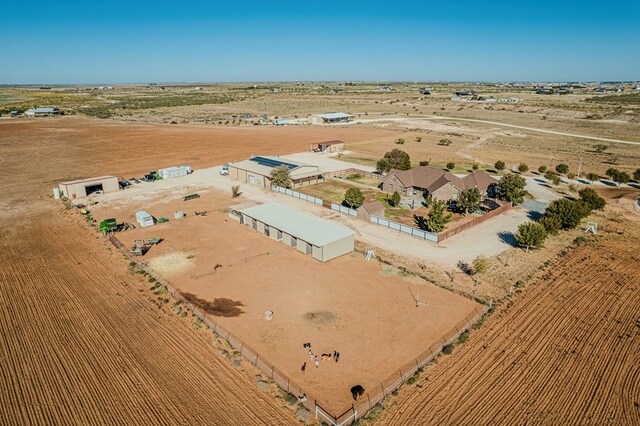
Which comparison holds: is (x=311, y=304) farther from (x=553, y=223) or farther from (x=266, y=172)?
(x=266, y=172)

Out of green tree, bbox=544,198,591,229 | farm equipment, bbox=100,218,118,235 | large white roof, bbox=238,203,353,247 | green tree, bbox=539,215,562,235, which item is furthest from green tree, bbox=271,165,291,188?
green tree, bbox=544,198,591,229

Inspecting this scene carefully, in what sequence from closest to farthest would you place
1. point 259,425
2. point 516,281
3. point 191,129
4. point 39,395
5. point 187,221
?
point 259,425
point 39,395
point 516,281
point 187,221
point 191,129

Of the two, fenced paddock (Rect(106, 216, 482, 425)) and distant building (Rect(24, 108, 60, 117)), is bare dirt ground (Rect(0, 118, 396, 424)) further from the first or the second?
distant building (Rect(24, 108, 60, 117))

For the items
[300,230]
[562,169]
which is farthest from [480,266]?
[562,169]

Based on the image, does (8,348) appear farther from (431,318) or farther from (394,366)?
(431,318)

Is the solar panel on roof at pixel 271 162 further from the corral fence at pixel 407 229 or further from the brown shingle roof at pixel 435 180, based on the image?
the corral fence at pixel 407 229

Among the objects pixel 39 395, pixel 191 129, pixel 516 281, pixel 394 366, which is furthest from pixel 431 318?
pixel 191 129

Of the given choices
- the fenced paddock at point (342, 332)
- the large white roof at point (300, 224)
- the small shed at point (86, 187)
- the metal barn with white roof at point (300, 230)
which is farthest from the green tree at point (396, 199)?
the small shed at point (86, 187)
